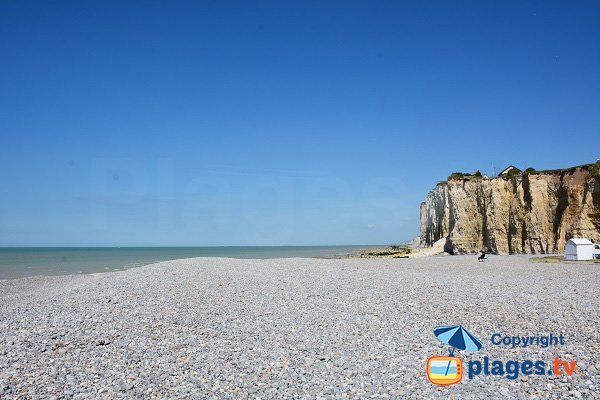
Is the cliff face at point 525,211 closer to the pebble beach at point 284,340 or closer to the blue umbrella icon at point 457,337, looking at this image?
the pebble beach at point 284,340

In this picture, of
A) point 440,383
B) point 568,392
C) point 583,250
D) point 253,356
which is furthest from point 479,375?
point 583,250

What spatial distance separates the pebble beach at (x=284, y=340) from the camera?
19.3ft

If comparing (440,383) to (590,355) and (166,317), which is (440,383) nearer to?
(590,355)

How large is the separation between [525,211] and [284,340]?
3509 centimetres

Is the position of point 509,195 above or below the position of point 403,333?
above

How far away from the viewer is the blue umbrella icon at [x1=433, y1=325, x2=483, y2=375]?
7.35 metres

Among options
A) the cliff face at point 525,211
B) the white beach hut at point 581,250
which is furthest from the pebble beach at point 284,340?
the cliff face at point 525,211

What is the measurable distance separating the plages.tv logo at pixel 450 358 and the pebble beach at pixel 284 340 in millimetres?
151

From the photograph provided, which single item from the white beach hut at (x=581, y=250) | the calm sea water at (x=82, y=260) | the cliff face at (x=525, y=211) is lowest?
the calm sea water at (x=82, y=260)

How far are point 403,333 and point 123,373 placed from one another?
5.36 meters

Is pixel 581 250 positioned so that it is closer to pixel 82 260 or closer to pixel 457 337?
pixel 457 337

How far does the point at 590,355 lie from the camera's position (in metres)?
6.71

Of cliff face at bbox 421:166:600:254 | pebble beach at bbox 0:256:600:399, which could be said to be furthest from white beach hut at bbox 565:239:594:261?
pebble beach at bbox 0:256:600:399

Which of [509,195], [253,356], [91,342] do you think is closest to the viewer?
[253,356]
